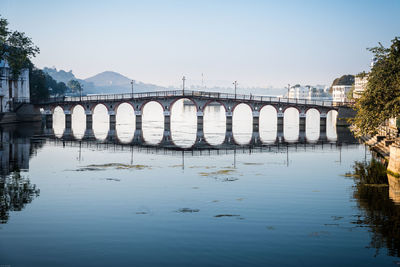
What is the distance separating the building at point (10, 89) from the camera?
8188cm

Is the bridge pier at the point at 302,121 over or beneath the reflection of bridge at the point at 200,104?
beneath

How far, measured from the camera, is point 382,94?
120 ft

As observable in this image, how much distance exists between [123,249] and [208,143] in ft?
146

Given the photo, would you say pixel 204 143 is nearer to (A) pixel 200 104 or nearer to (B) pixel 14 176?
(B) pixel 14 176

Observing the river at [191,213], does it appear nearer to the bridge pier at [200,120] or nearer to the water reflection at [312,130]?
the water reflection at [312,130]

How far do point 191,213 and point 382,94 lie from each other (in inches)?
846

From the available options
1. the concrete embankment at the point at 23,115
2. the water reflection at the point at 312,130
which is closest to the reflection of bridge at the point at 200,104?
the concrete embankment at the point at 23,115

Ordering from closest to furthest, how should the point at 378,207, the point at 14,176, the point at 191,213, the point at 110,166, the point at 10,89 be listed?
1. the point at 191,213
2. the point at 378,207
3. the point at 14,176
4. the point at 110,166
5. the point at 10,89

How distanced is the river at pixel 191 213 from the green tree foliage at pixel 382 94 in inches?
203

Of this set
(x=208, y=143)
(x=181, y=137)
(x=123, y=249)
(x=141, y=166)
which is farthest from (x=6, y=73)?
(x=123, y=249)

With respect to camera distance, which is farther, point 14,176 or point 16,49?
point 16,49

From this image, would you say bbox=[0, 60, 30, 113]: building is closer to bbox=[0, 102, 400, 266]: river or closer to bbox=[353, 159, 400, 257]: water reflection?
bbox=[0, 102, 400, 266]: river

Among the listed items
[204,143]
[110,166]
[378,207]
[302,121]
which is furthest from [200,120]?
[378,207]

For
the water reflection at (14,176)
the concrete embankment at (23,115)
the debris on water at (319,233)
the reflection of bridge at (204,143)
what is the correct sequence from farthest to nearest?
the concrete embankment at (23,115) → the reflection of bridge at (204,143) → the water reflection at (14,176) → the debris on water at (319,233)
